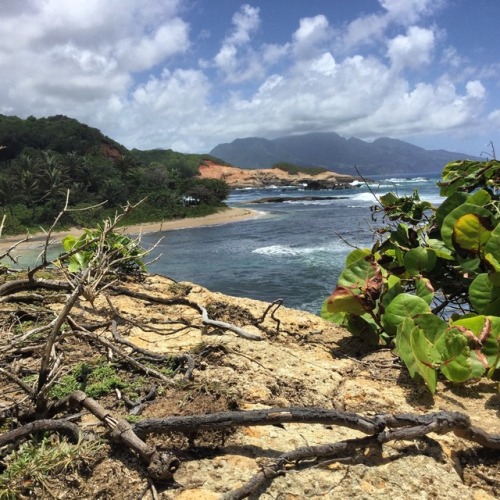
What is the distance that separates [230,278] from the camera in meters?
15.3

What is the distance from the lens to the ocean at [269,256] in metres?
12.0

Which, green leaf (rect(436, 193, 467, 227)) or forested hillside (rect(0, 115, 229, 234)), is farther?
forested hillside (rect(0, 115, 229, 234))

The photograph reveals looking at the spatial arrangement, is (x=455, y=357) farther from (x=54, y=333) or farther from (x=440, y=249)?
(x=54, y=333)

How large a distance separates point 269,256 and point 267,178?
3132 inches

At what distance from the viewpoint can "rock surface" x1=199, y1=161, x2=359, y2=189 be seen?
3442 inches

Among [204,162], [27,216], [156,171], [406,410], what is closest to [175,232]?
[27,216]

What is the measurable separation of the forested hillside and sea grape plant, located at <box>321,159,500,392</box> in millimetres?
26505

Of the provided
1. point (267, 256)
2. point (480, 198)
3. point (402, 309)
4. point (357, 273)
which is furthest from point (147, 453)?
point (267, 256)

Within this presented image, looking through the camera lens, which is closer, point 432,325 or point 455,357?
point 455,357

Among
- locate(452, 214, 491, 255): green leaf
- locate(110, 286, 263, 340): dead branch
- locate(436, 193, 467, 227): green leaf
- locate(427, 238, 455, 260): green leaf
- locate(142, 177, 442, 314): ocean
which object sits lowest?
locate(142, 177, 442, 314): ocean

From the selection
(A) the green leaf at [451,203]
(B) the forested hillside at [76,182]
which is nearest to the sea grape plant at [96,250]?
(A) the green leaf at [451,203]

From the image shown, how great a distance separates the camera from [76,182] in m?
42.8

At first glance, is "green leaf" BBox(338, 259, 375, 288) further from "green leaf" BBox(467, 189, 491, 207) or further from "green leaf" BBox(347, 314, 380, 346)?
"green leaf" BBox(467, 189, 491, 207)

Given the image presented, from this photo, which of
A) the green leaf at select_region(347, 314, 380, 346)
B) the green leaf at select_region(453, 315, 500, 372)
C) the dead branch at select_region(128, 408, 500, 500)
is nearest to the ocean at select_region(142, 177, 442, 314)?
the green leaf at select_region(347, 314, 380, 346)
